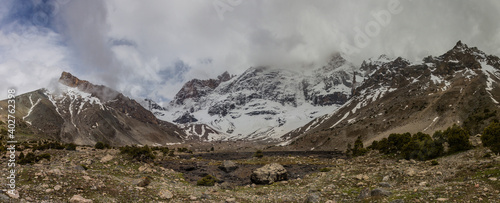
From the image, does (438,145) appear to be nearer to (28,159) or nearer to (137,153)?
(137,153)

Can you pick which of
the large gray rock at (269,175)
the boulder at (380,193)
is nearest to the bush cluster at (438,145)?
the large gray rock at (269,175)

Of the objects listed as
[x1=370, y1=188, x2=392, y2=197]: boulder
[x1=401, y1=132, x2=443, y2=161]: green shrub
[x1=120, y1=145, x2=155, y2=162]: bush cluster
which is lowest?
[x1=370, y1=188, x2=392, y2=197]: boulder

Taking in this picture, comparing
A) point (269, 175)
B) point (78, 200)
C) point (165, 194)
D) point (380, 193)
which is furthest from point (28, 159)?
point (380, 193)

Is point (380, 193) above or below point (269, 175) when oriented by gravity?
below

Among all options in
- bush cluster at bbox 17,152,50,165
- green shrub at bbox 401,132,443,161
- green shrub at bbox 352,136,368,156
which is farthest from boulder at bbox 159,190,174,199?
green shrub at bbox 352,136,368,156

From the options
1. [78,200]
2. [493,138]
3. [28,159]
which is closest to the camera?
[78,200]

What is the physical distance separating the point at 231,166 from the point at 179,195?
3957 cm

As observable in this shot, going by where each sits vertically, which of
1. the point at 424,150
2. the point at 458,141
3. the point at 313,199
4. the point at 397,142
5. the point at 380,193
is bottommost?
the point at 313,199

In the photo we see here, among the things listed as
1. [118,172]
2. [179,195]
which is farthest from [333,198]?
[118,172]

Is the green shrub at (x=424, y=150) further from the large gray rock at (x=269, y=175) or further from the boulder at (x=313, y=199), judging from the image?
the boulder at (x=313, y=199)

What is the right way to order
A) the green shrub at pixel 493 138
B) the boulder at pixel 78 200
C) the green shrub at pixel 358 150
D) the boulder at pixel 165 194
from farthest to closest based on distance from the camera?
the green shrub at pixel 358 150 < the green shrub at pixel 493 138 < the boulder at pixel 165 194 < the boulder at pixel 78 200

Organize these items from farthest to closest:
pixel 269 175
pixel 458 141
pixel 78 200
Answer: pixel 269 175 < pixel 458 141 < pixel 78 200

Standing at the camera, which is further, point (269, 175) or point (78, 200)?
point (269, 175)

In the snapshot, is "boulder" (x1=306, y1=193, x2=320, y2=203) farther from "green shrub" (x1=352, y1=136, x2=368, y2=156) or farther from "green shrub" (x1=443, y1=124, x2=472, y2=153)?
"green shrub" (x1=352, y1=136, x2=368, y2=156)
